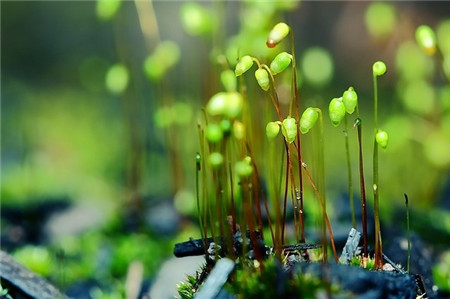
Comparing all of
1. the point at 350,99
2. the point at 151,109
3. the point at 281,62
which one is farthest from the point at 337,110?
the point at 151,109

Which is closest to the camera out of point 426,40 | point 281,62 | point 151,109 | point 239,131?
point 281,62

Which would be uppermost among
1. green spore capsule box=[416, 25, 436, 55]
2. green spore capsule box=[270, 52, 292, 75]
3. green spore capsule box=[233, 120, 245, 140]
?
green spore capsule box=[416, 25, 436, 55]

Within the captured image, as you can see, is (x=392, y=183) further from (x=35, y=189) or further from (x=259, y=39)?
(x=35, y=189)

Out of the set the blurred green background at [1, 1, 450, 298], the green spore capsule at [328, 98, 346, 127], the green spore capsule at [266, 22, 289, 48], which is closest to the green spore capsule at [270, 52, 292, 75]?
the green spore capsule at [266, 22, 289, 48]

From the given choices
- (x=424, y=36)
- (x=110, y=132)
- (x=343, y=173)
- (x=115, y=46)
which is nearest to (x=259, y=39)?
(x=424, y=36)

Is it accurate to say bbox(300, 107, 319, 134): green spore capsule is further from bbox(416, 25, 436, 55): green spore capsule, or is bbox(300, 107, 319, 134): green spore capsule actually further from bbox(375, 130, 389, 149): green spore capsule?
bbox(416, 25, 436, 55): green spore capsule

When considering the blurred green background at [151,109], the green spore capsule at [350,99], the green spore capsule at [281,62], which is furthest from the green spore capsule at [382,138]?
the blurred green background at [151,109]

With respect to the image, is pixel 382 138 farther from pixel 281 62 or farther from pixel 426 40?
pixel 426 40

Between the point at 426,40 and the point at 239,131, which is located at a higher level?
the point at 426,40

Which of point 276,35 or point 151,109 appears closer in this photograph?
point 276,35

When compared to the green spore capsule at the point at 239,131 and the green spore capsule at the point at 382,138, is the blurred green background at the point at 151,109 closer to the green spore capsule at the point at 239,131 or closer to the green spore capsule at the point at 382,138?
the green spore capsule at the point at 239,131
